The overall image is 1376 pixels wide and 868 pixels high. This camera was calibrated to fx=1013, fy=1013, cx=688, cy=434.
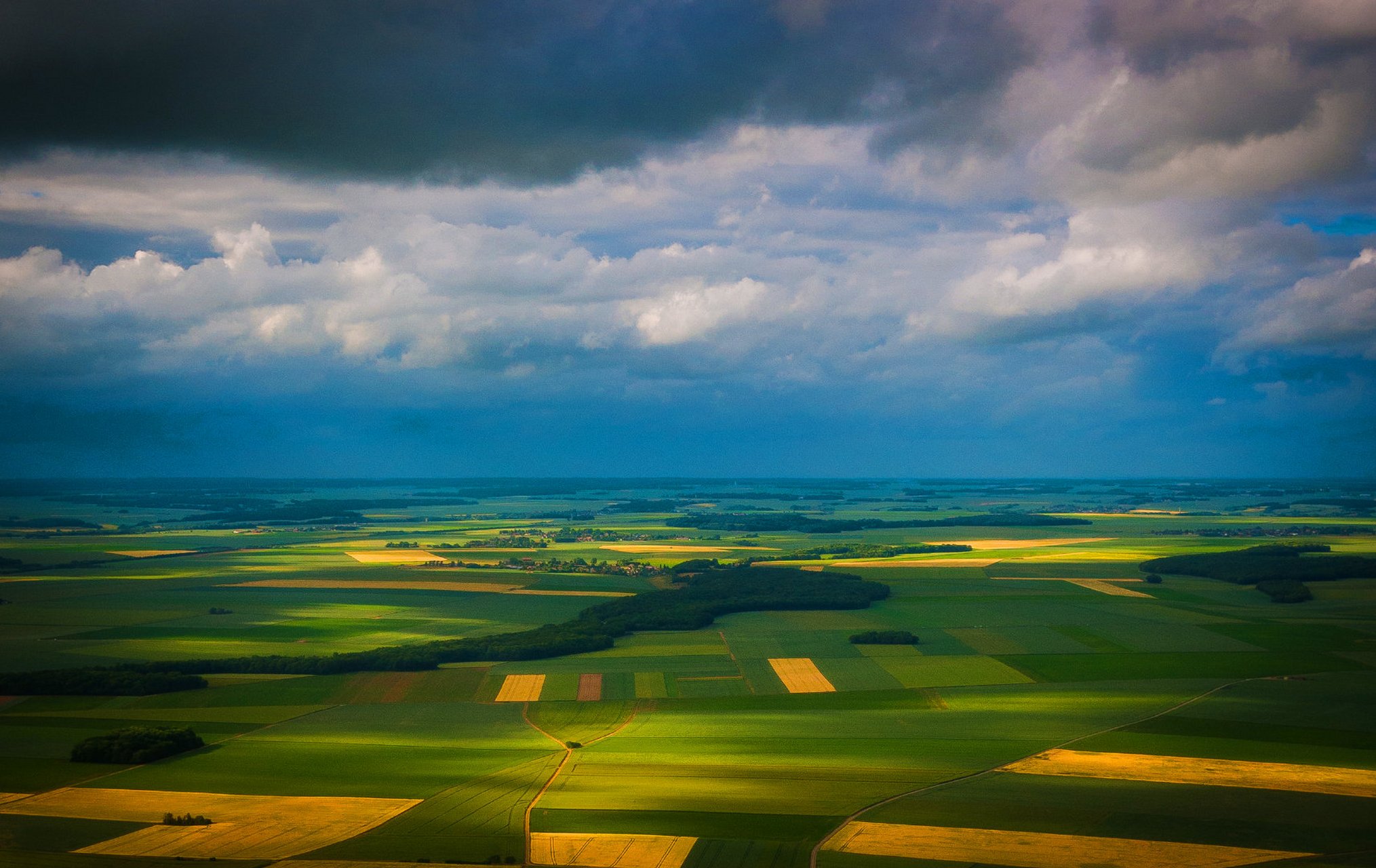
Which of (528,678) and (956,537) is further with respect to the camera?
(956,537)

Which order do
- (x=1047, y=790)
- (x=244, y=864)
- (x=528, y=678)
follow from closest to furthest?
(x=244, y=864) < (x=1047, y=790) < (x=528, y=678)

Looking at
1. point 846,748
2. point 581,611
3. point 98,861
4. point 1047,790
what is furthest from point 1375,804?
point 581,611

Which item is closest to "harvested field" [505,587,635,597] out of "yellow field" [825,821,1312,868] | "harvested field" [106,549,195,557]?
"harvested field" [106,549,195,557]

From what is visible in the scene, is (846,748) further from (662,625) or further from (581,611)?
(581,611)

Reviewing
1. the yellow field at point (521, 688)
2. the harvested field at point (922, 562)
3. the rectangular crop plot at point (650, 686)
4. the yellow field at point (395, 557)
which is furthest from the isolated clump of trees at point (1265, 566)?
the yellow field at point (395, 557)

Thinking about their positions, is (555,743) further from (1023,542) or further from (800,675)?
(1023,542)

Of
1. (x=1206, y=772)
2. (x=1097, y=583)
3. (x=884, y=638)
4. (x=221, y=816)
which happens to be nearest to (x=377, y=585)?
(x=884, y=638)
